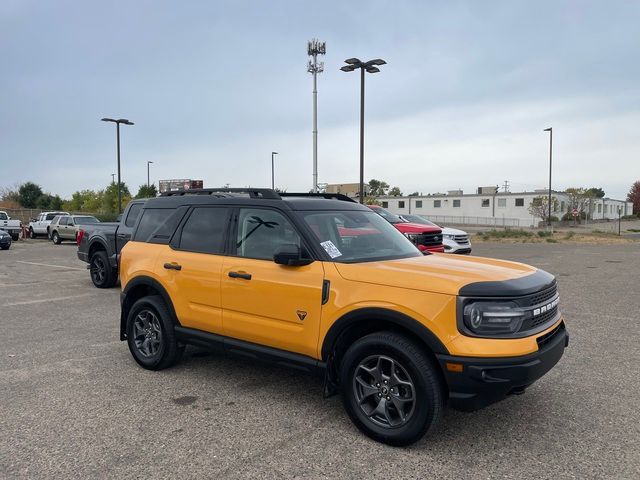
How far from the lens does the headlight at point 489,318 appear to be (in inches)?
129

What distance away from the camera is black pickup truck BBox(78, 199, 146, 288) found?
10523 millimetres

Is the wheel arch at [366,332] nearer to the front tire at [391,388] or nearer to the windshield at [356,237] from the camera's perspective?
the front tire at [391,388]

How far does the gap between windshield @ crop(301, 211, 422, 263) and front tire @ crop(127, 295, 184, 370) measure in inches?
74.9

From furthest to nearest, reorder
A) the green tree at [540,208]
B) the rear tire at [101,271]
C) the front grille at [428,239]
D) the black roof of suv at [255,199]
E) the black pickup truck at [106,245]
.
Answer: the green tree at [540,208] → the front grille at [428,239] → the rear tire at [101,271] → the black pickup truck at [106,245] → the black roof of suv at [255,199]

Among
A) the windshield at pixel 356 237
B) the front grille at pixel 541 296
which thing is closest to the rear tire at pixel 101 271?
the windshield at pixel 356 237

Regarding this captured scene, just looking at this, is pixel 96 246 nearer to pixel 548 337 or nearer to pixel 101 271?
pixel 101 271

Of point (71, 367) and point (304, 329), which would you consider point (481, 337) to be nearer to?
point (304, 329)

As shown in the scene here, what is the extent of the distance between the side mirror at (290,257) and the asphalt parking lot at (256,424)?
4.12ft

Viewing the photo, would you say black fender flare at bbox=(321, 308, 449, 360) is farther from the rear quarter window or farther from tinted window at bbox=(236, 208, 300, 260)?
the rear quarter window

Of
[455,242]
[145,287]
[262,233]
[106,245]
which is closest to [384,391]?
[262,233]

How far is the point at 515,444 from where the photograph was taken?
3562 mm

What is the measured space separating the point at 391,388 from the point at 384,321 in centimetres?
47

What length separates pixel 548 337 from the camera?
3.60 m

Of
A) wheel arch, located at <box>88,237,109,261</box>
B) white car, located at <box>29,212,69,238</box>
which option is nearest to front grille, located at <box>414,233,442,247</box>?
wheel arch, located at <box>88,237,109,261</box>
